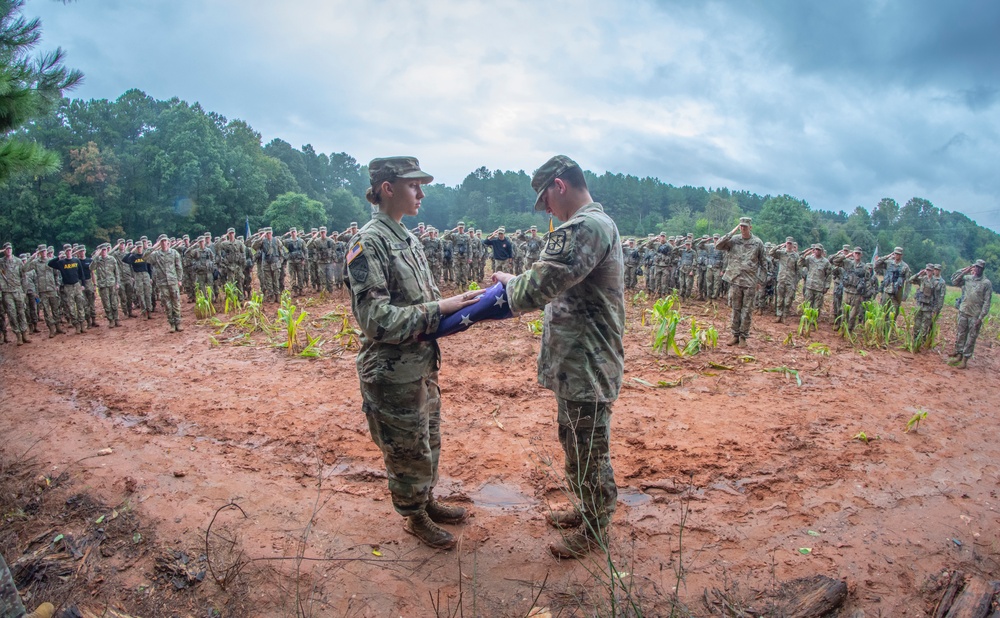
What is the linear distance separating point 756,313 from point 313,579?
12618 millimetres

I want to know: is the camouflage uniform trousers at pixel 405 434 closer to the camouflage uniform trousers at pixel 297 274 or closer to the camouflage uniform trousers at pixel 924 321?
the camouflage uniform trousers at pixel 924 321

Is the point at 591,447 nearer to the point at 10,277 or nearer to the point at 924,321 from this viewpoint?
the point at 924,321

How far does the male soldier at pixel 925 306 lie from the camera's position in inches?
356

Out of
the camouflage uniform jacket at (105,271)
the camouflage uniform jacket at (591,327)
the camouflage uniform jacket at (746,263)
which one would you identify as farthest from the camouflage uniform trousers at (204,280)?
the camouflage uniform jacket at (591,327)

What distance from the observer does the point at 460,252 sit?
16.7 m

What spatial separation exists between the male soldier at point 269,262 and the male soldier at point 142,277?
2.50 m

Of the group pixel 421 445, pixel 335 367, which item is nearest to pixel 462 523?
pixel 421 445

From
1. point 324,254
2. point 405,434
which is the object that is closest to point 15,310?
point 324,254

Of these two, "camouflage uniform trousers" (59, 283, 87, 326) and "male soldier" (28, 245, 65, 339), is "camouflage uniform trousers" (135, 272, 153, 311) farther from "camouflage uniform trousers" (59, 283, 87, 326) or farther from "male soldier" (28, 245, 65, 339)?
"male soldier" (28, 245, 65, 339)

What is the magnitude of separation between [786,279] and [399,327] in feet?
38.8

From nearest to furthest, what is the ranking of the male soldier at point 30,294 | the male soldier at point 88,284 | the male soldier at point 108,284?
1. the male soldier at point 30,294
2. the male soldier at point 88,284
3. the male soldier at point 108,284

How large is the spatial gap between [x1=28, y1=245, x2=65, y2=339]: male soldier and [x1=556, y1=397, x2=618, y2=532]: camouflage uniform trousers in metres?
12.5

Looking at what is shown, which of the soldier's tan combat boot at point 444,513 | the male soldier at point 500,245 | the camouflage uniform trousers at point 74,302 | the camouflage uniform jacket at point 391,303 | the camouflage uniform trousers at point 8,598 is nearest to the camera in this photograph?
the camouflage uniform trousers at point 8,598

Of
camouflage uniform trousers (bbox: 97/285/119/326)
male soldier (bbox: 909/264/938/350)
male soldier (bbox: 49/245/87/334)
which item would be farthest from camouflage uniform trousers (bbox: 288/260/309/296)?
male soldier (bbox: 909/264/938/350)
